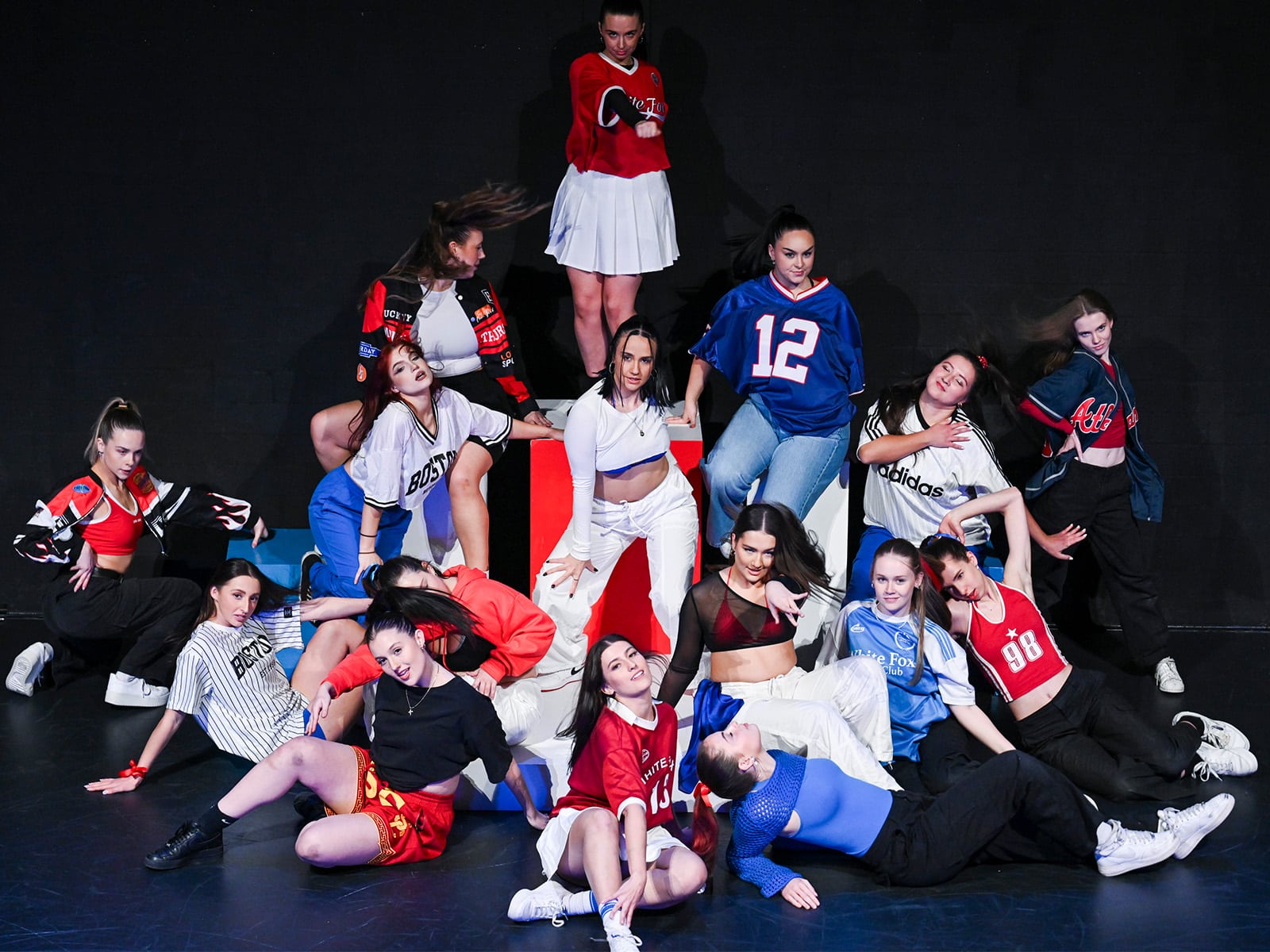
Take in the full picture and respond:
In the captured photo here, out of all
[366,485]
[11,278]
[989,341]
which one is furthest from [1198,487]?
[11,278]

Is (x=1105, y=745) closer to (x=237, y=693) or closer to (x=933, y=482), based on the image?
(x=933, y=482)

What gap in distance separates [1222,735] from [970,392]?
5.00 ft

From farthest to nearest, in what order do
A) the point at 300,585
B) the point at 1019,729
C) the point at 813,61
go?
the point at 813,61, the point at 300,585, the point at 1019,729

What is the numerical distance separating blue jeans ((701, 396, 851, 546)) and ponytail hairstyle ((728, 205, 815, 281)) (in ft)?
2.01

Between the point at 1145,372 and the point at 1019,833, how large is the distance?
2.92 metres

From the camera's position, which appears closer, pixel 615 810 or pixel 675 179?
pixel 615 810

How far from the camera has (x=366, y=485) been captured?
484 cm

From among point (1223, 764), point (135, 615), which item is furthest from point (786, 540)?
point (135, 615)

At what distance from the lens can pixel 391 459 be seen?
4.78 meters

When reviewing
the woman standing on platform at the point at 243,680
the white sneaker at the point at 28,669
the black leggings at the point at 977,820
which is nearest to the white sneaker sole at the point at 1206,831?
the black leggings at the point at 977,820

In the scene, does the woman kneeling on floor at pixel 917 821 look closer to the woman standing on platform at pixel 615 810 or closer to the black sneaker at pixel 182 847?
the woman standing on platform at pixel 615 810

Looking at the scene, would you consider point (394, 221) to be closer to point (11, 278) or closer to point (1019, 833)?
point (11, 278)

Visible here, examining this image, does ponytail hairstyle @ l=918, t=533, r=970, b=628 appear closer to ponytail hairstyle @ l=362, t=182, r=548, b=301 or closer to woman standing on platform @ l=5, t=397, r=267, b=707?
ponytail hairstyle @ l=362, t=182, r=548, b=301

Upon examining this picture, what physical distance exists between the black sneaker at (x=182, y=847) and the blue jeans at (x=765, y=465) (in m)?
2.16
